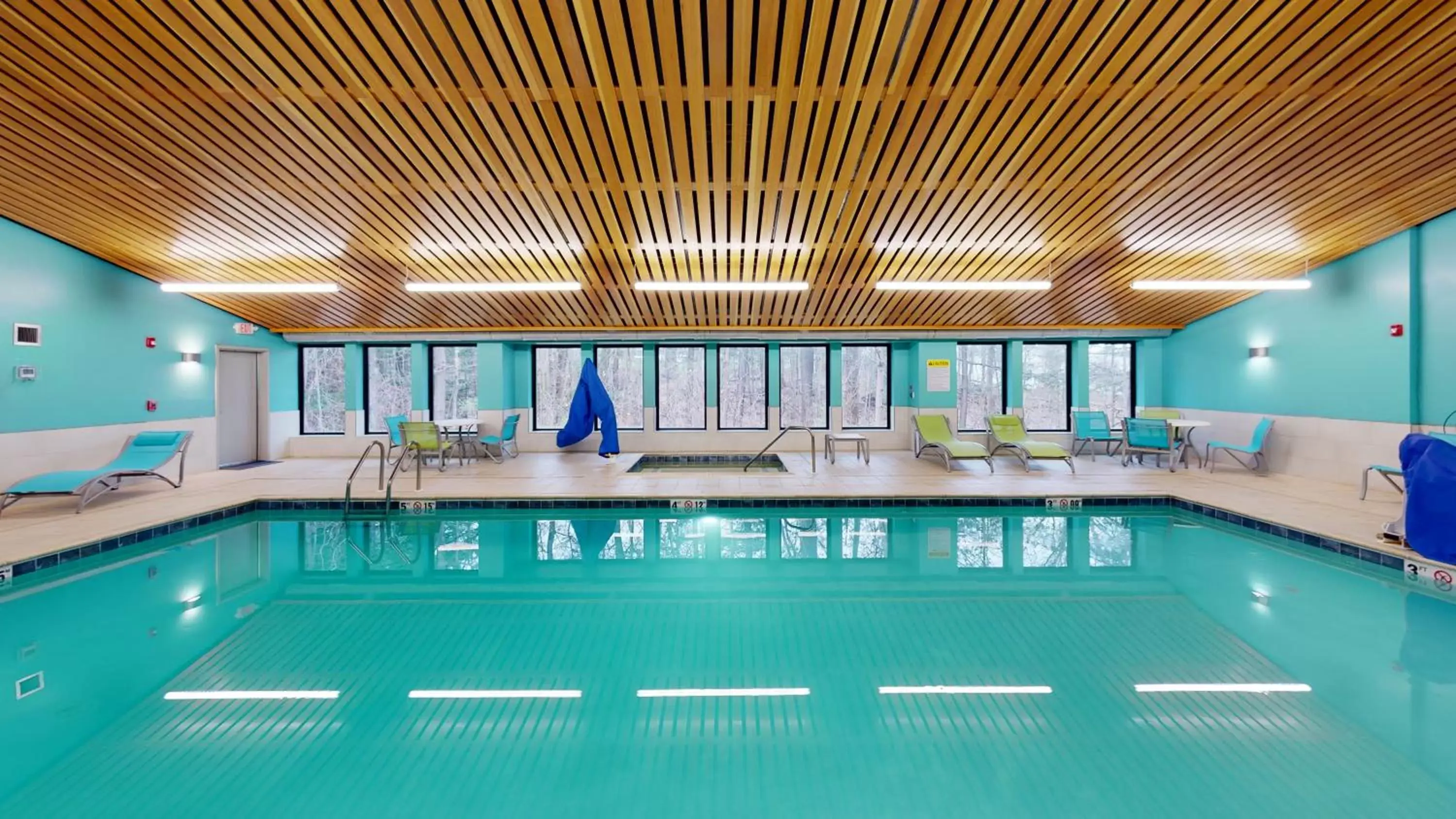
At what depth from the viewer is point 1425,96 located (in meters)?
4.01

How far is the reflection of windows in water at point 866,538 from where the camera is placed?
4863 millimetres

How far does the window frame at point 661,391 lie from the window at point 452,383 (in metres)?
3.25

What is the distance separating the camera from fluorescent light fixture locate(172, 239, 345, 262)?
6.45 metres

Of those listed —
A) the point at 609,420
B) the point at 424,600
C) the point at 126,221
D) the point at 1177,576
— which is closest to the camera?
the point at 424,600

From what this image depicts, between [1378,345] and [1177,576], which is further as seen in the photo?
[1378,345]

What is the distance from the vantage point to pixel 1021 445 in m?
8.52

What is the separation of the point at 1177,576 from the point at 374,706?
198 inches

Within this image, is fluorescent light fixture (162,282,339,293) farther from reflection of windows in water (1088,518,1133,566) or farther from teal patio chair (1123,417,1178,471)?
teal patio chair (1123,417,1178,471)

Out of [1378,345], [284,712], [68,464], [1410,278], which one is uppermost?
[1410,278]

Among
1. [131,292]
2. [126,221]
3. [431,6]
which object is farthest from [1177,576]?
[131,292]

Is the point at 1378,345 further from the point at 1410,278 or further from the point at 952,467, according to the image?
the point at 952,467

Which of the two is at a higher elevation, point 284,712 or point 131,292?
point 131,292

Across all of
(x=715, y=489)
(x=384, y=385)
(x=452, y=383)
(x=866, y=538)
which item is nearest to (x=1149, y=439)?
(x=866, y=538)

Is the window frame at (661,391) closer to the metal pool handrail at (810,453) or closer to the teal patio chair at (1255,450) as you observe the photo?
the metal pool handrail at (810,453)
